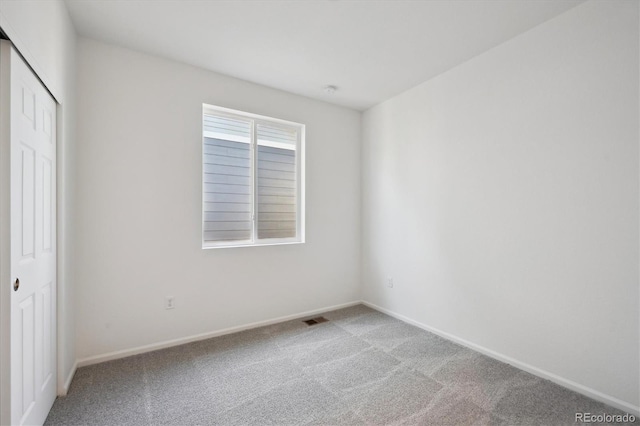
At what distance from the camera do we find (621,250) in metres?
1.87

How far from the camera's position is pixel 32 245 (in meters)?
1.57

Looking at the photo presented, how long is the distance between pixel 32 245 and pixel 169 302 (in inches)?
53.7

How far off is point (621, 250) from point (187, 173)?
11.6ft

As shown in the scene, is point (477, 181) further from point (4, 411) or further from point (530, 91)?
point (4, 411)

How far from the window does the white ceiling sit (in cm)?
58

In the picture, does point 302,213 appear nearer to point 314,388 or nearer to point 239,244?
point 239,244

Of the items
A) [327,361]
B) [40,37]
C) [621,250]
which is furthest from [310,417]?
[40,37]

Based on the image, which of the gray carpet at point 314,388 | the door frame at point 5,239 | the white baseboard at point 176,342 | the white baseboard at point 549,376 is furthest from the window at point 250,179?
the white baseboard at point 549,376

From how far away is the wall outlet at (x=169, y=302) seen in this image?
8.94ft

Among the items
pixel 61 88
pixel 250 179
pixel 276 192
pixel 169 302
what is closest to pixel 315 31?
pixel 250 179

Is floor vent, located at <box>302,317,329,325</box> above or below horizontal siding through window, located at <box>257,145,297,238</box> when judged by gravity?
below

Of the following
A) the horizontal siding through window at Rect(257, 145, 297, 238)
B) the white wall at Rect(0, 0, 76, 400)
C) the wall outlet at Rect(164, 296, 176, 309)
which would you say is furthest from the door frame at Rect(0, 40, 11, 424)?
the horizontal siding through window at Rect(257, 145, 297, 238)

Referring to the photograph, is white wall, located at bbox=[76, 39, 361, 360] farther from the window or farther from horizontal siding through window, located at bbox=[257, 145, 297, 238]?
horizontal siding through window, located at bbox=[257, 145, 297, 238]

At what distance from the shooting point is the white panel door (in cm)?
136
